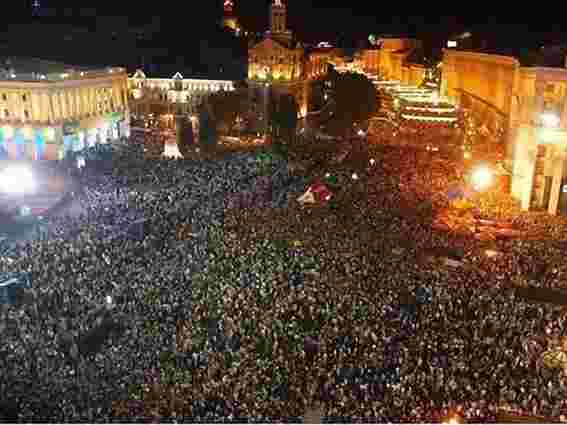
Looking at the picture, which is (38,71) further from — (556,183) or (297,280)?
(556,183)

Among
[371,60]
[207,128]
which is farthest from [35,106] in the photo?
[371,60]

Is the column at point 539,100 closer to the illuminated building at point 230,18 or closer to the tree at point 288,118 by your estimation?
the tree at point 288,118

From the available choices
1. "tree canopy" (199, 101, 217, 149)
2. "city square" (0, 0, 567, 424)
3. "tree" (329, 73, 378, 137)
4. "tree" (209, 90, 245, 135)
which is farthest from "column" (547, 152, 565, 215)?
"tree" (209, 90, 245, 135)

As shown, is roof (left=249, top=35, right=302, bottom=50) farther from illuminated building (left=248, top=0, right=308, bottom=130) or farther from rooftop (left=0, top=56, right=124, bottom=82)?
rooftop (left=0, top=56, right=124, bottom=82)

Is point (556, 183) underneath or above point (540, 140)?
underneath

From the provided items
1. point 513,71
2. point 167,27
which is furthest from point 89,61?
point 513,71

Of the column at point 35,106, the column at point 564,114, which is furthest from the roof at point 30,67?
the column at point 564,114
